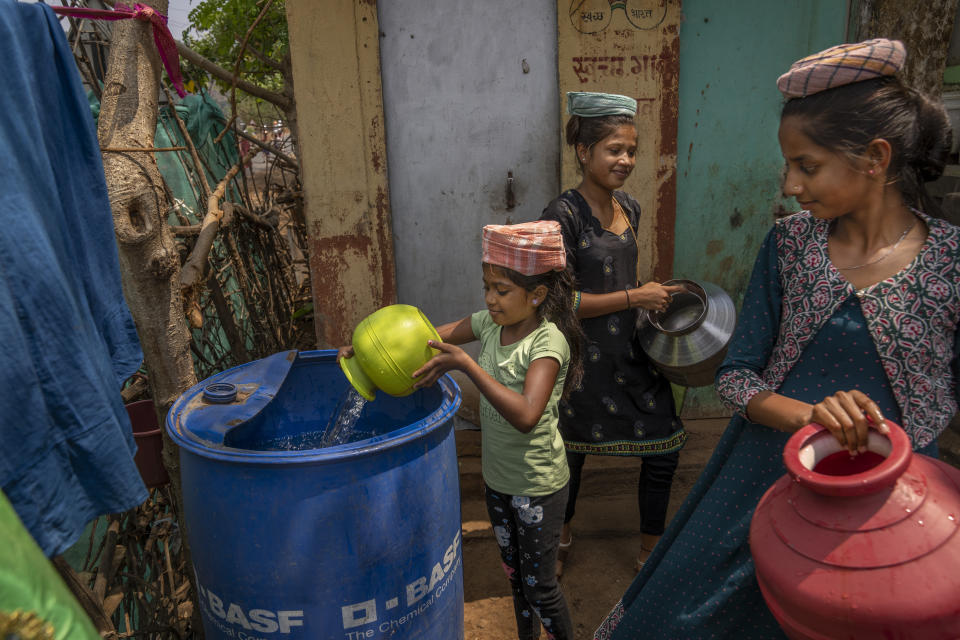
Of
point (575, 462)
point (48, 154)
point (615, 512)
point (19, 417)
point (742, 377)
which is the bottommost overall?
point (615, 512)

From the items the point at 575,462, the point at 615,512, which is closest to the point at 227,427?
the point at 575,462

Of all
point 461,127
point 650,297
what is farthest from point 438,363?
point 461,127

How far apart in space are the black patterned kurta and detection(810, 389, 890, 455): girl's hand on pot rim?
1301mm

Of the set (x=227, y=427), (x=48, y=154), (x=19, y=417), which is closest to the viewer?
(x=19, y=417)

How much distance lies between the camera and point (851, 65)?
131 centimetres

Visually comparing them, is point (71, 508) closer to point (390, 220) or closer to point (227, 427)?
point (227, 427)

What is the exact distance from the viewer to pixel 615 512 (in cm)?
322

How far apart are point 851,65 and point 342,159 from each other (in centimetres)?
238

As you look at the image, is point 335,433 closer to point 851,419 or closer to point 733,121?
point 851,419

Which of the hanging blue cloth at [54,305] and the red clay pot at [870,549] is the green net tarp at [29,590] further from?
the red clay pot at [870,549]

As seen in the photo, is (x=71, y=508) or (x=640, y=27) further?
(x=640, y=27)

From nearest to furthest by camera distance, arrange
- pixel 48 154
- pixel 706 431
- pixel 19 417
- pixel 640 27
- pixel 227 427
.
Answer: pixel 19 417 → pixel 48 154 → pixel 227 427 → pixel 640 27 → pixel 706 431

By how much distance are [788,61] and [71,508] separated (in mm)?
3564

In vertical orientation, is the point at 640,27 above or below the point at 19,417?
above
